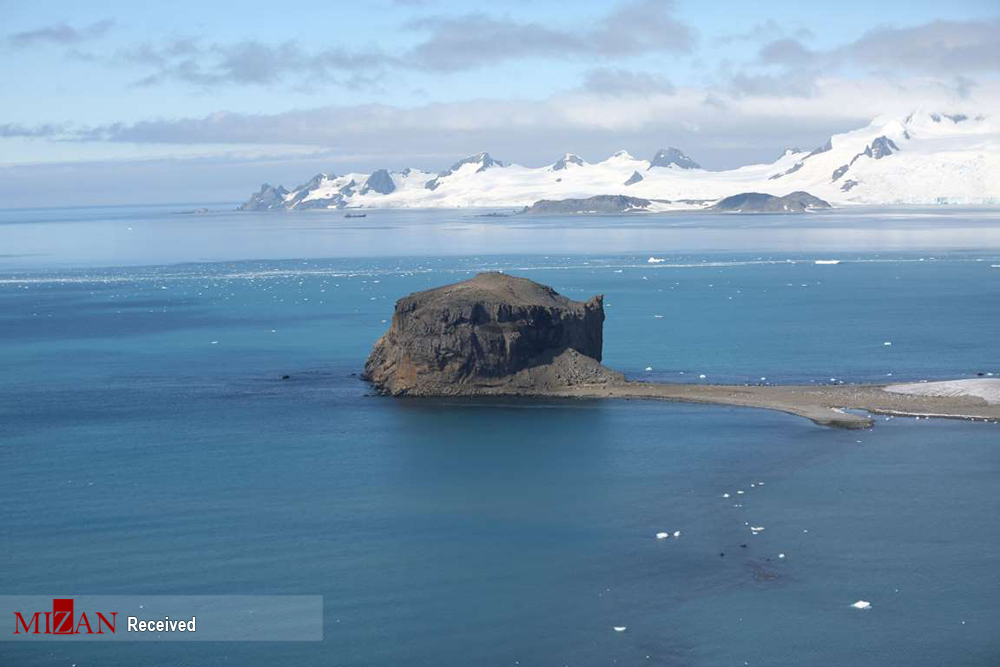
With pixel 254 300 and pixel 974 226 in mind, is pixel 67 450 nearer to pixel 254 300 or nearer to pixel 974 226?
pixel 254 300

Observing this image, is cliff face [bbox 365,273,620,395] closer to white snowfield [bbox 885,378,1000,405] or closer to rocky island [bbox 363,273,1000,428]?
rocky island [bbox 363,273,1000,428]

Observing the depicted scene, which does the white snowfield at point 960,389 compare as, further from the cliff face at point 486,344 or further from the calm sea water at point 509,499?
→ the cliff face at point 486,344

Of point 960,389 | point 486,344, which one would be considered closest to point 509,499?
point 486,344

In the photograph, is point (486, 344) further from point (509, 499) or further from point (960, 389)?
point (960, 389)

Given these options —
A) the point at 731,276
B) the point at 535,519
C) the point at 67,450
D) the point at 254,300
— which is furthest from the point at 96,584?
the point at 731,276

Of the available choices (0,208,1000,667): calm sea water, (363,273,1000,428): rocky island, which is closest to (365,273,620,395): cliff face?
(363,273,1000,428): rocky island

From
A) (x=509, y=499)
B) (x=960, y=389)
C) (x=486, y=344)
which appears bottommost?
(x=509, y=499)
